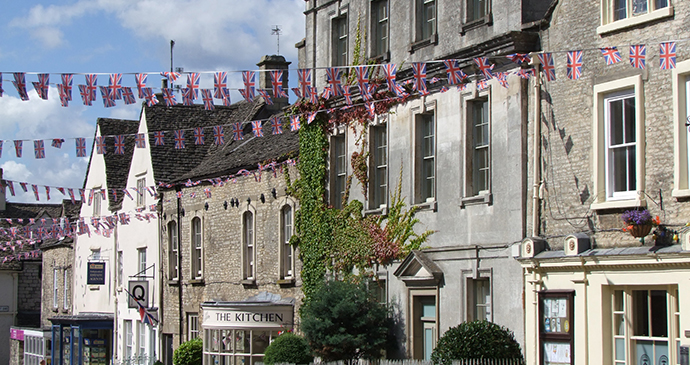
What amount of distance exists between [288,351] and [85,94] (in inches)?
394

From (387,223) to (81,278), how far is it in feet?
80.6

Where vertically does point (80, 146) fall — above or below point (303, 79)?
below

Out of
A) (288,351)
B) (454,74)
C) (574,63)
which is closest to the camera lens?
(574,63)

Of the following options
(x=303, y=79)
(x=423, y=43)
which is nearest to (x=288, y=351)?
(x=423, y=43)

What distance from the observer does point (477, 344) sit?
57.6ft

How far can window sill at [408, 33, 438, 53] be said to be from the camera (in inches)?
833

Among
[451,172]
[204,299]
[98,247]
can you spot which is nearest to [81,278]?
[98,247]

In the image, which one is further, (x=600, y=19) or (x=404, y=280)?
(x=404, y=280)

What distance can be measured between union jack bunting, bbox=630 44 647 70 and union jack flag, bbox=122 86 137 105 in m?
8.45

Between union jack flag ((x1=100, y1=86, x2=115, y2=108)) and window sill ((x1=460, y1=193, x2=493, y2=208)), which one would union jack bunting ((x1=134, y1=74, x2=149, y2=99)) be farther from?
window sill ((x1=460, y1=193, x2=493, y2=208))

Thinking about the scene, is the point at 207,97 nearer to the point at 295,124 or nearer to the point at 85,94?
the point at 85,94

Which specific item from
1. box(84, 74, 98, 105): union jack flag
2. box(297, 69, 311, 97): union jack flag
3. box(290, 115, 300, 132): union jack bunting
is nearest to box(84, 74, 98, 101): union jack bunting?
box(84, 74, 98, 105): union jack flag

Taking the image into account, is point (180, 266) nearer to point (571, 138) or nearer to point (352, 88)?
point (352, 88)

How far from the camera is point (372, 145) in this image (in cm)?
2336
